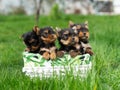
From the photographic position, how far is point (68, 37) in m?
3.68

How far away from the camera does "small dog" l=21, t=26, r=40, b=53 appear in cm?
369

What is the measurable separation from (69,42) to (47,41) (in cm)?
19

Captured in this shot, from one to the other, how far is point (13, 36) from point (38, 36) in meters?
3.78

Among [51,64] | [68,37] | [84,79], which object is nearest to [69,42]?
[68,37]

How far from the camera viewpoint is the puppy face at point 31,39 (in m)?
3.69

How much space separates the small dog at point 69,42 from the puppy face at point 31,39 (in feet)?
0.66

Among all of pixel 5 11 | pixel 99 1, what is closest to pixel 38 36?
pixel 5 11

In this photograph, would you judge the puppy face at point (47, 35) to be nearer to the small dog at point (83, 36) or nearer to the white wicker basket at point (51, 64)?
the white wicker basket at point (51, 64)

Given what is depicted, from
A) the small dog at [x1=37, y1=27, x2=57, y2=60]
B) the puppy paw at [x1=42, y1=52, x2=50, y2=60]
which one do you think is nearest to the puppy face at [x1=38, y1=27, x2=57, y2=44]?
the small dog at [x1=37, y1=27, x2=57, y2=60]

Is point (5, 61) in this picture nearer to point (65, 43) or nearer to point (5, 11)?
point (65, 43)

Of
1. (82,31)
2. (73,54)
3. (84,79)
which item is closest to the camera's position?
(84,79)

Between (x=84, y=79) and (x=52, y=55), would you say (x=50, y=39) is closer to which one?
(x=52, y=55)

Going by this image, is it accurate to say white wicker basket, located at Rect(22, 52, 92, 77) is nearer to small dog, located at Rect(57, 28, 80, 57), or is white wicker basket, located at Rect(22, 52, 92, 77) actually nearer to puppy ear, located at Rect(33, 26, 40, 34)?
small dog, located at Rect(57, 28, 80, 57)

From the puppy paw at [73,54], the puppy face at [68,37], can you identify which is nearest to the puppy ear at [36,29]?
the puppy face at [68,37]
